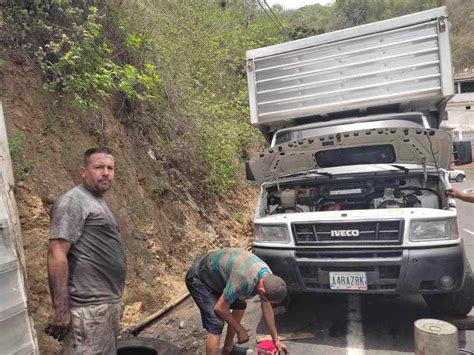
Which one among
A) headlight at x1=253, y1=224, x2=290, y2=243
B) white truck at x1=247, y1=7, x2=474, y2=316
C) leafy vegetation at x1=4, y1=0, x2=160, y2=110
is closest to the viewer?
white truck at x1=247, y1=7, x2=474, y2=316

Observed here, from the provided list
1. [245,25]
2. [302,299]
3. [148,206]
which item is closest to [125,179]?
[148,206]

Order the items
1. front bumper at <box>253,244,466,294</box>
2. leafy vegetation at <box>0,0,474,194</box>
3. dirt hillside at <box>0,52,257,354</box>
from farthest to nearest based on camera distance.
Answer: leafy vegetation at <box>0,0,474,194</box>, dirt hillside at <box>0,52,257,354</box>, front bumper at <box>253,244,466,294</box>

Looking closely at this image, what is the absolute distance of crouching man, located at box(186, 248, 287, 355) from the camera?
3.19 meters

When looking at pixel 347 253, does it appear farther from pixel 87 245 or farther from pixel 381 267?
pixel 87 245

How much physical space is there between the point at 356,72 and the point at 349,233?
278 centimetres

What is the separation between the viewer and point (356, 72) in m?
5.71

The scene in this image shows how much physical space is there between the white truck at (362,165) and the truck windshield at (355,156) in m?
0.01

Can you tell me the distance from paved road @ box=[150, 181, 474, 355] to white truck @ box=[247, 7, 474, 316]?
45 centimetres

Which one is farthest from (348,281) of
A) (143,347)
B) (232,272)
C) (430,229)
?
(143,347)

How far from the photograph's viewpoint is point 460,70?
48.8 meters

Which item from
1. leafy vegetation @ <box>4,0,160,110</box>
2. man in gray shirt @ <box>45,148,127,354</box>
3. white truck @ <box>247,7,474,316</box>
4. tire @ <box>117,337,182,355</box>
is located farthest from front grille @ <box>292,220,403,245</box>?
leafy vegetation @ <box>4,0,160,110</box>

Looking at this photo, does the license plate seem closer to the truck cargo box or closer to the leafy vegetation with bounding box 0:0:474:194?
the truck cargo box

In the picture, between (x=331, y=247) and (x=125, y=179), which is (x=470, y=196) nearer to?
(x=331, y=247)

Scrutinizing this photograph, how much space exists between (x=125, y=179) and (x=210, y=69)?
26.3 ft
